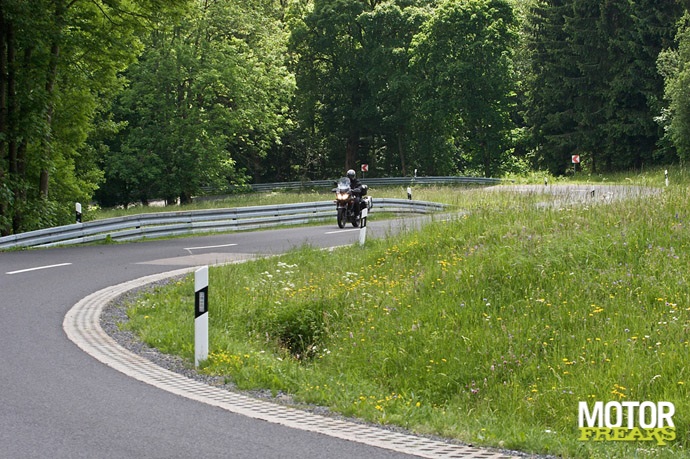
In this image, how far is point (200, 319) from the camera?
8688 mm

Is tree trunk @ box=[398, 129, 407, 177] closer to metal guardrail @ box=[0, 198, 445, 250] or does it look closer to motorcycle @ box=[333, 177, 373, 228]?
metal guardrail @ box=[0, 198, 445, 250]

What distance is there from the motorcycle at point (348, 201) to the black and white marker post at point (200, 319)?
13.9 meters

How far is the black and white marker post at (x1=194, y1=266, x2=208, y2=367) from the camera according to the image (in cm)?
860

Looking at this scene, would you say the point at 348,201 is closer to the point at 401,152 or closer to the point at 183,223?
the point at 183,223

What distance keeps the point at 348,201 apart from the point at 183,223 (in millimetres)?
4822

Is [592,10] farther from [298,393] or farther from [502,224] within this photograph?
[298,393]

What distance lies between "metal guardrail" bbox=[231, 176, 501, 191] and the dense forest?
4073 mm

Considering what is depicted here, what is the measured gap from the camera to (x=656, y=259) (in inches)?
416

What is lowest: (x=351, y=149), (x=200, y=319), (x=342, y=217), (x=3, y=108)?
(x=200, y=319)

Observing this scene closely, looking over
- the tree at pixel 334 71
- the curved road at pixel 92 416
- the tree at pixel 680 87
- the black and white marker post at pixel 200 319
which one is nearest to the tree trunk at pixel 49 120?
the curved road at pixel 92 416

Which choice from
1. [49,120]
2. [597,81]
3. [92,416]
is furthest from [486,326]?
[597,81]

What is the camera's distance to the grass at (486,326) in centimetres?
740

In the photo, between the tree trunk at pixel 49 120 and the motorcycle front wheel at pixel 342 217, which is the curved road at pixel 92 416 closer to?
the tree trunk at pixel 49 120

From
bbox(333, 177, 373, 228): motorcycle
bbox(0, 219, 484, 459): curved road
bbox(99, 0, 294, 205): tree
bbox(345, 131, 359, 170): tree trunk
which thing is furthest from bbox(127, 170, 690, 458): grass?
bbox(345, 131, 359, 170): tree trunk
